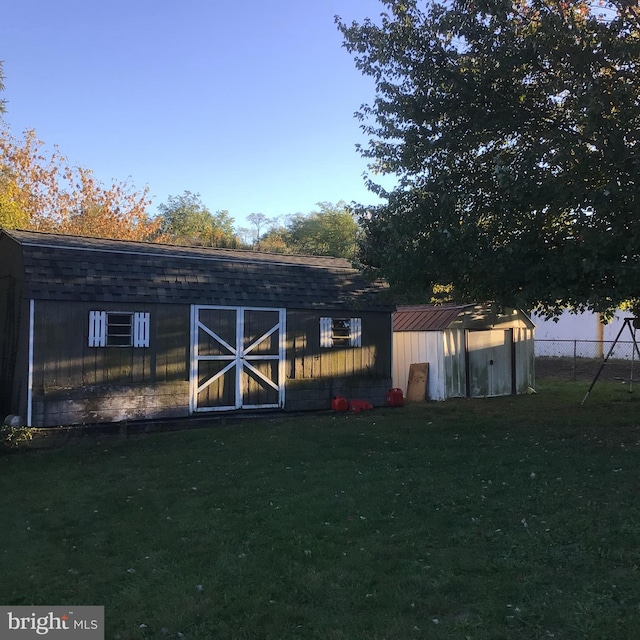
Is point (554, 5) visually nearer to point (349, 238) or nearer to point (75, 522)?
point (75, 522)

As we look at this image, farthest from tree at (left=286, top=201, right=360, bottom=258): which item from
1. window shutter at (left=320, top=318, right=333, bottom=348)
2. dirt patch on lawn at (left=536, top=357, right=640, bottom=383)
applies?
window shutter at (left=320, top=318, right=333, bottom=348)

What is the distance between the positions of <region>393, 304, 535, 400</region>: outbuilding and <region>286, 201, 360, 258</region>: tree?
26.0 m

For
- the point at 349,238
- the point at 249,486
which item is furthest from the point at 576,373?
the point at 349,238

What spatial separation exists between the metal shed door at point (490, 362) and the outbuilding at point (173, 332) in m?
2.84

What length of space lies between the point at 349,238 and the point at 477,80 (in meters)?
37.6

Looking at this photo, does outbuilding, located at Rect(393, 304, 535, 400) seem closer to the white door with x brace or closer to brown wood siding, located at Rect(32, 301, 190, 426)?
the white door with x brace

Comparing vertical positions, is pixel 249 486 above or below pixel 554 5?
below

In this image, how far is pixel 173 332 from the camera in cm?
1133

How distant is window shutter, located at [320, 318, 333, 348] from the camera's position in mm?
12992

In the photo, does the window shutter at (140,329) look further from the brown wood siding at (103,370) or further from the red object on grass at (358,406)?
the red object on grass at (358,406)

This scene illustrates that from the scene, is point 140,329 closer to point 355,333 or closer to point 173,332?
point 173,332

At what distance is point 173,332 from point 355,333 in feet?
13.8

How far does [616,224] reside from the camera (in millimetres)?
7480

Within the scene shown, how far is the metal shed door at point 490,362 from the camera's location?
15.5 meters
